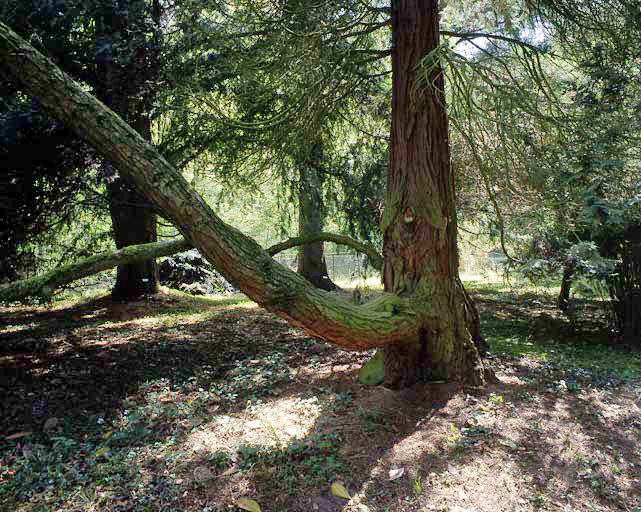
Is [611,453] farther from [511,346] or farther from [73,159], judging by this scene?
[73,159]

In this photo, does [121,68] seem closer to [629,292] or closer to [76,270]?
[76,270]

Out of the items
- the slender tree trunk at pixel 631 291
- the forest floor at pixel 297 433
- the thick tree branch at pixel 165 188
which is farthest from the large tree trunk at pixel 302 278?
the slender tree trunk at pixel 631 291

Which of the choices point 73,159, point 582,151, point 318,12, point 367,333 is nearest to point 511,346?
point 582,151

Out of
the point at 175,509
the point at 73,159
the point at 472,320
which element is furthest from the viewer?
the point at 73,159

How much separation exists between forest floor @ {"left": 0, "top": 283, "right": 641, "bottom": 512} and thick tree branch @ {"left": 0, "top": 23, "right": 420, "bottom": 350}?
101cm

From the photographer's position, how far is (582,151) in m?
5.29

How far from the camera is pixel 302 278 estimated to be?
3479mm

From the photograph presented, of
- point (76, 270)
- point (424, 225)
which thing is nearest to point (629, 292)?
point (424, 225)

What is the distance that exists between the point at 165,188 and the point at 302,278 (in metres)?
1.15

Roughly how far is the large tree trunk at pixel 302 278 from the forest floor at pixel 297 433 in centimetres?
54

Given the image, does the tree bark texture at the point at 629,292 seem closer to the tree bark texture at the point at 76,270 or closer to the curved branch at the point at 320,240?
the curved branch at the point at 320,240

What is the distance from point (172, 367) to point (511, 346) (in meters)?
4.47

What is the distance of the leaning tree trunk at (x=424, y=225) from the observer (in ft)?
13.7

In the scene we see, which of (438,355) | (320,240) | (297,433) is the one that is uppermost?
(320,240)
